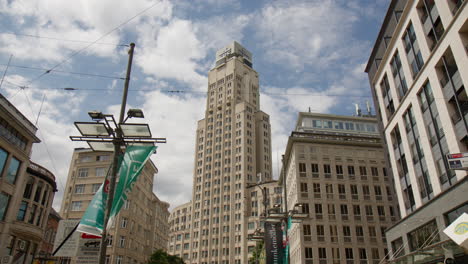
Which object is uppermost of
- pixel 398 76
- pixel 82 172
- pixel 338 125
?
pixel 338 125

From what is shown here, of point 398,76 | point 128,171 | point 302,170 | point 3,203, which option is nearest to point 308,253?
point 302,170

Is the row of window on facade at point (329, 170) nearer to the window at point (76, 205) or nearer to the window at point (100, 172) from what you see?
the window at point (100, 172)

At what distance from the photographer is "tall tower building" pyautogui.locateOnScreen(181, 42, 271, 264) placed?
121 metres

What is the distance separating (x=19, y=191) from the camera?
37.3 meters

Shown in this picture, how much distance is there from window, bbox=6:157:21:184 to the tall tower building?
288ft

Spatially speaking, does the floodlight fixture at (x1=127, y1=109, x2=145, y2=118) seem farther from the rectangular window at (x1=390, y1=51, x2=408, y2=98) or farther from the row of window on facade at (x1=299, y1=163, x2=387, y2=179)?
the row of window on facade at (x1=299, y1=163, x2=387, y2=179)

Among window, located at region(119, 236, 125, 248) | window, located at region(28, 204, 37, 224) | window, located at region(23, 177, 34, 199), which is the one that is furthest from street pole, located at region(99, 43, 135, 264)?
window, located at region(119, 236, 125, 248)

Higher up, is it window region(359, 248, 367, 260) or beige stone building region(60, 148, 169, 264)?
beige stone building region(60, 148, 169, 264)

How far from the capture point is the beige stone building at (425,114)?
2488cm

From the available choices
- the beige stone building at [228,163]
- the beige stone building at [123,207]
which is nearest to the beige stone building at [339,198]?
the beige stone building at [123,207]

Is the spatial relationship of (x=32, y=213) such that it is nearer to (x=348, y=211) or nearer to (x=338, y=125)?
(x=348, y=211)

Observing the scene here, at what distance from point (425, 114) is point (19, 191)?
41287 millimetres

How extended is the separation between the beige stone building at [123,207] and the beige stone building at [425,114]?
141 ft

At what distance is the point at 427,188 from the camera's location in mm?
30172
